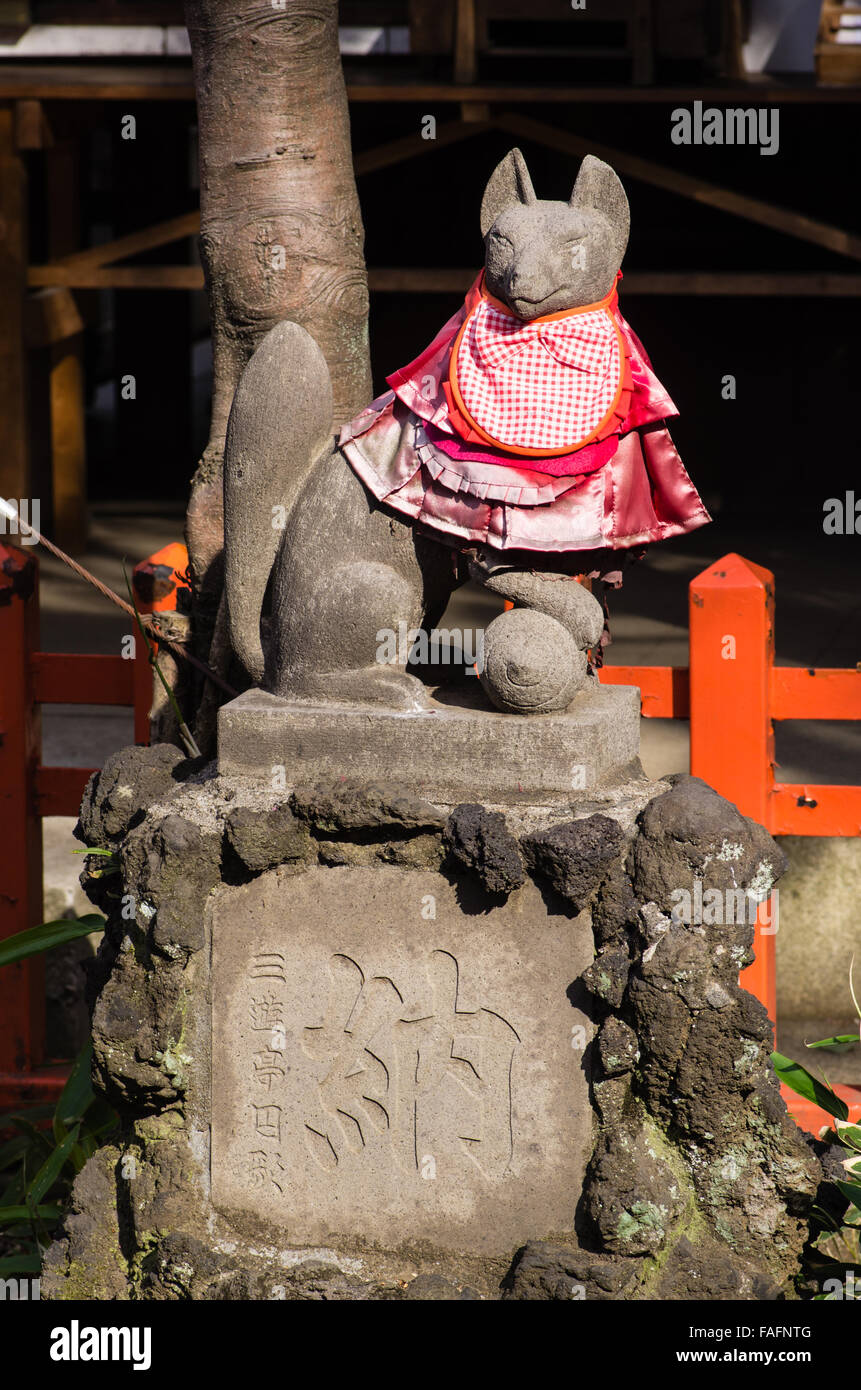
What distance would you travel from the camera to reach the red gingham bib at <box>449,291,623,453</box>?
256cm

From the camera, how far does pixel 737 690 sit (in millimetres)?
3303

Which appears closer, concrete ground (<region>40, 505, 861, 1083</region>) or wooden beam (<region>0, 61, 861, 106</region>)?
concrete ground (<region>40, 505, 861, 1083</region>)

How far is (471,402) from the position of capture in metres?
2.57

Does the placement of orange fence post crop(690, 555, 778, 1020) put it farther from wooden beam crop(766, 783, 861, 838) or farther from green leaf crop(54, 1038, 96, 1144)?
green leaf crop(54, 1038, 96, 1144)

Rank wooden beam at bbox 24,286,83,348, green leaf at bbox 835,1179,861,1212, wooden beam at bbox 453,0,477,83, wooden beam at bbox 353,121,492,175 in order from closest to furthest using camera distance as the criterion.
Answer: green leaf at bbox 835,1179,861,1212
wooden beam at bbox 453,0,477,83
wooden beam at bbox 353,121,492,175
wooden beam at bbox 24,286,83,348

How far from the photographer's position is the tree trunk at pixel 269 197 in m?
3.30

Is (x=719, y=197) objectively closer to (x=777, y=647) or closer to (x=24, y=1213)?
(x=777, y=647)

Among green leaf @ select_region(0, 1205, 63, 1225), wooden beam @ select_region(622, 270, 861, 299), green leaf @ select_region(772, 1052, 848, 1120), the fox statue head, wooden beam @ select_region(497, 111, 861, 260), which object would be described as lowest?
green leaf @ select_region(0, 1205, 63, 1225)

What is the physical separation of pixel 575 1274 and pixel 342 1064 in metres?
0.51

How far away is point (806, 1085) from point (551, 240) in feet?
5.67

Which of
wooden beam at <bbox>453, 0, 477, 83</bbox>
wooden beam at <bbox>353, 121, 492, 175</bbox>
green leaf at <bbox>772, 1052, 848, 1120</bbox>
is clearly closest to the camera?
green leaf at <bbox>772, 1052, 848, 1120</bbox>

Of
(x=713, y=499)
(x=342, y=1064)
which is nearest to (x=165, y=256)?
(x=713, y=499)

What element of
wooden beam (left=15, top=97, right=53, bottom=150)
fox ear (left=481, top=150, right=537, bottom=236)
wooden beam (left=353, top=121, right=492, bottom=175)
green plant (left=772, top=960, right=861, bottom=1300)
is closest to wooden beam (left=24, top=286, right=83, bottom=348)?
wooden beam (left=15, top=97, right=53, bottom=150)

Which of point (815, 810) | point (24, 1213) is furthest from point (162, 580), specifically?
point (815, 810)
